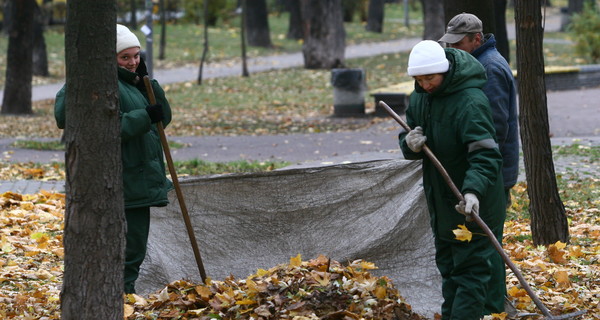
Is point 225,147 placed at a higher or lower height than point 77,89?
lower

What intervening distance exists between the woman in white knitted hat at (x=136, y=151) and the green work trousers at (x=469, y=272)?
1.57m

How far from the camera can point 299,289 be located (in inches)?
189

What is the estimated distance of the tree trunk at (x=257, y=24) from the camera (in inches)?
1299

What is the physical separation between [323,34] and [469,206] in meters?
22.0

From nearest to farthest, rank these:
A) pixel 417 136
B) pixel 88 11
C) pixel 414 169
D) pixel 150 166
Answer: pixel 88 11
pixel 417 136
pixel 150 166
pixel 414 169

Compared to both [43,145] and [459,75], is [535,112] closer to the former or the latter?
[459,75]

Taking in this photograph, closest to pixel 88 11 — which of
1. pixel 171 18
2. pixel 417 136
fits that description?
pixel 417 136

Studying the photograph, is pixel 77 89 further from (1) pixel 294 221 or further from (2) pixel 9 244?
(2) pixel 9 244

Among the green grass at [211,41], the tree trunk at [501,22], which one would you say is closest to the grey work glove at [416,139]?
the tree trunk at [501,22]

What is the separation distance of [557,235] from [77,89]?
4.00 m

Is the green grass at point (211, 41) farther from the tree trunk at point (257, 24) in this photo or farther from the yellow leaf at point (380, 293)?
the yellow leaf at point (380, 293)

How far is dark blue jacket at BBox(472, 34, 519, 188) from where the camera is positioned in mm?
5367

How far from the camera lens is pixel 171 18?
43.5 m

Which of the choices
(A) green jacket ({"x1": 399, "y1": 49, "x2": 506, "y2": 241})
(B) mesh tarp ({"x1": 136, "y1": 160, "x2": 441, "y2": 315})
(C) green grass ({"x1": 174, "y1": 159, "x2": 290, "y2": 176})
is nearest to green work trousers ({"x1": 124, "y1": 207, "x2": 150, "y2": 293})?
(B) mesh tarp ({"x1": 136, "y1": 160, "x2": 441, "y2": 315})
